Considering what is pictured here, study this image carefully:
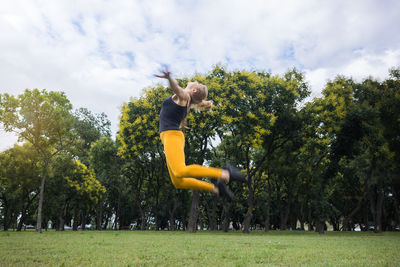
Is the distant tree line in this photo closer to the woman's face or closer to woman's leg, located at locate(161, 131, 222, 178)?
the woman's face

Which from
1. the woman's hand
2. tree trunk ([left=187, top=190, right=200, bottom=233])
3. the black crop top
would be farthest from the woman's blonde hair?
tree trunk ([left=187, top=190, right=200, bottom=233])

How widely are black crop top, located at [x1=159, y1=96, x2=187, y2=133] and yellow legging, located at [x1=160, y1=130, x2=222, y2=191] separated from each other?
107 millimetres

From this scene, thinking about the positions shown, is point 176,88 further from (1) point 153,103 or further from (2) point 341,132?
(2) point 341,132

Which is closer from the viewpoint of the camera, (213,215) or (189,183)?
(189,183)

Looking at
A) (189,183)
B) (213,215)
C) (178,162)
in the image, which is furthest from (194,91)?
(213,215)

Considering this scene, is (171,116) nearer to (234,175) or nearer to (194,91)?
(194,91)

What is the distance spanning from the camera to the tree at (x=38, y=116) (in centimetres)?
2252

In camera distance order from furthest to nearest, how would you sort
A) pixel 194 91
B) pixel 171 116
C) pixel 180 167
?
pixel 194 91 < pixel 171 116 < pixel 180 167

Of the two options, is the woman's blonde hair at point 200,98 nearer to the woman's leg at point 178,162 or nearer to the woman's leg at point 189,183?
the woman's leg at point 178,162

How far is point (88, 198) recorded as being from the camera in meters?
36.0

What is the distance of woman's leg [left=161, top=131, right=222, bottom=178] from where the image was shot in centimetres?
494

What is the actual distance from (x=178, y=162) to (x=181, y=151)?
235 millimetres

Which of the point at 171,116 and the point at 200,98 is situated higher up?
the point at 200,98

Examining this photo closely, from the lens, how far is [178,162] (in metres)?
5.02
